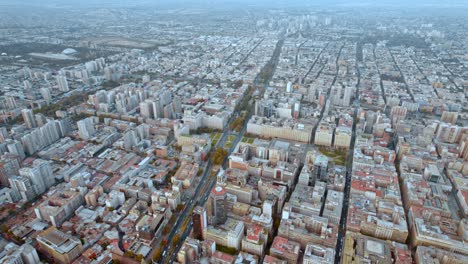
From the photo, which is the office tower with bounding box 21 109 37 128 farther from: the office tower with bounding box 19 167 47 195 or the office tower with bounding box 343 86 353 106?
the office tower with bounding box 343 86 353 106

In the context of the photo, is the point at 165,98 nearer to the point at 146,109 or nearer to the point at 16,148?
the point at 146,109

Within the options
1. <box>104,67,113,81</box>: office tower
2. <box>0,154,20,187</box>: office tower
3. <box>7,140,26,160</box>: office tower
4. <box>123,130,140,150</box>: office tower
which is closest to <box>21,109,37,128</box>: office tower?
<box>7,140,26,160</box>: office tower

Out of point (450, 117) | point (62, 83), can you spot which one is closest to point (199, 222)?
point (450, 117)

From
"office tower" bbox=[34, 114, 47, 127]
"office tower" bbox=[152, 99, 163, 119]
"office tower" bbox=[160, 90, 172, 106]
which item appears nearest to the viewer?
"office tower" bbox=[34, 114, 47, 127]

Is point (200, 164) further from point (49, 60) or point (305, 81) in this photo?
point (49, 60)

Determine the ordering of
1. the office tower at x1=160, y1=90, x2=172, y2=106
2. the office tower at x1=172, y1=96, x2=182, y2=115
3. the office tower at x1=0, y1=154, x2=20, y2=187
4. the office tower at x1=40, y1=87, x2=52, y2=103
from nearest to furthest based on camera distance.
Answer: the office tower at x1=0, y1=154, x2=20, y2=187, the office tower at x1=172, y1=96, x2=182, y2=115, the office tower at x1=160, y1=90, x2=172, y2=106, the office tower at x1=40, y1=87, x2=52, y2=103

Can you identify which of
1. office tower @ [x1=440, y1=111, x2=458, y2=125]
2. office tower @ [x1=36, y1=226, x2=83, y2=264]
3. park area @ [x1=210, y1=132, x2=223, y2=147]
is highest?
office tower @ [x1=440, y1=111, x2=458, y2=125]

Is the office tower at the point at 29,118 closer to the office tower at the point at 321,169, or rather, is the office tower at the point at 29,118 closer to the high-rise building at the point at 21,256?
the high-rise building at the point at 21,256
